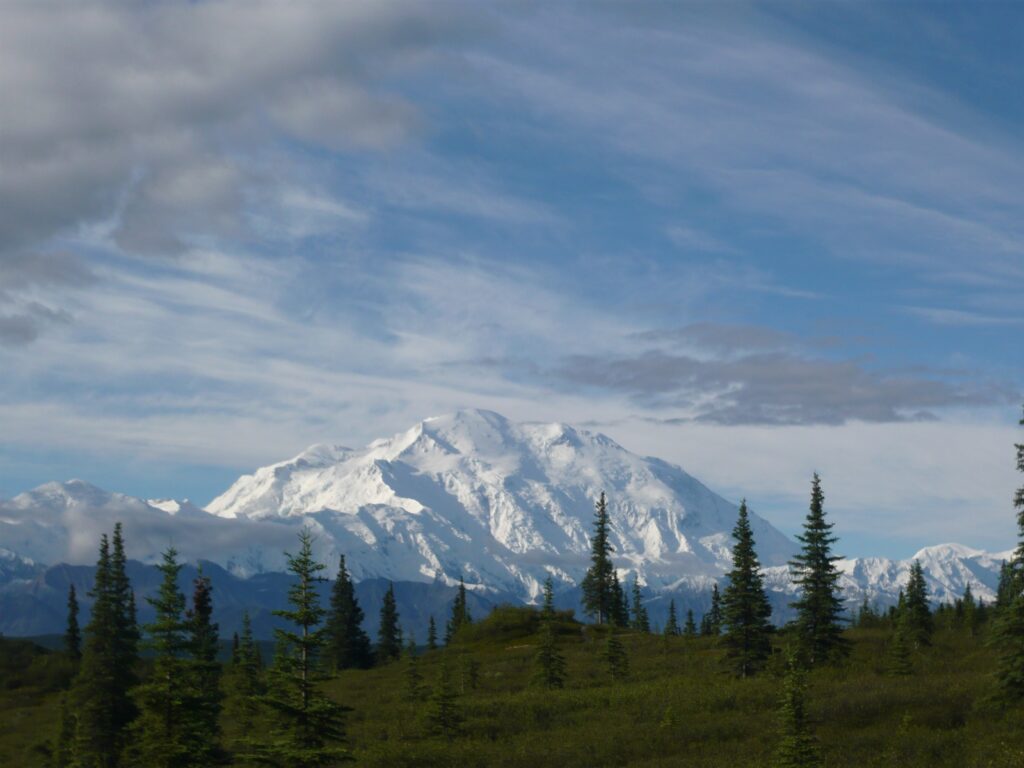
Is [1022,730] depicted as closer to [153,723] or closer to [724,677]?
[724,677]

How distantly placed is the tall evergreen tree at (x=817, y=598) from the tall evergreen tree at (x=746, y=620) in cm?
227

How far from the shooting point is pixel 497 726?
2037 inches

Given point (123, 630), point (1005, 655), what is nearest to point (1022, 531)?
point (1005, 655)

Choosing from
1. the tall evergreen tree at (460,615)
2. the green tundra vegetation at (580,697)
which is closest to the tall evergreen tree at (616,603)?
the tall evergreen tree at (460,615)

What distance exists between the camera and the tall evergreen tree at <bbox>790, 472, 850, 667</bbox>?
61.0 m

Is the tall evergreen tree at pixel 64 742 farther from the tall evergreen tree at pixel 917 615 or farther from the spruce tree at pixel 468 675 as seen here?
the tall evergreen tree at pixel 917 615

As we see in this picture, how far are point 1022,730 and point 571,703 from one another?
24468 mm

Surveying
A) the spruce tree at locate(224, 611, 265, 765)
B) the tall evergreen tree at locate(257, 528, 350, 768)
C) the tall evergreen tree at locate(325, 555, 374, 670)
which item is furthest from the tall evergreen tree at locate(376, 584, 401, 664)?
the tall evergreen tree at locate(257, 528, 350, 768)

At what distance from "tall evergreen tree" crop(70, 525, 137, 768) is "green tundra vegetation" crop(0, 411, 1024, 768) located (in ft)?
0.35

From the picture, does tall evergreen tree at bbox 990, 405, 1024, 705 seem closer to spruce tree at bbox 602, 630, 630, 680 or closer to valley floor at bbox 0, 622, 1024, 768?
valley floor at bbox 0, 622, 1024, 768

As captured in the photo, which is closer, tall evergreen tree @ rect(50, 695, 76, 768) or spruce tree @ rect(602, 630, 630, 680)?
tall evergreen tree @ rect(50, 695, 76, 768)

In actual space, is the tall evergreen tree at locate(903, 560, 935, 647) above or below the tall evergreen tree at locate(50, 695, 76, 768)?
above

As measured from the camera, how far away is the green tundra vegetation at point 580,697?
1487 inches

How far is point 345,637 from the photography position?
10719 centimetres
